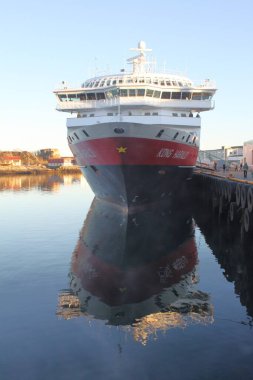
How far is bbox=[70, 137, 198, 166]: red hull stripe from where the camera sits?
2681 cm

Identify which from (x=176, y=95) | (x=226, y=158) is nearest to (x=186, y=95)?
(x=176, y=95)

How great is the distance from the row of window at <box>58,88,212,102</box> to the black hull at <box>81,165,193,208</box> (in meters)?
10.1

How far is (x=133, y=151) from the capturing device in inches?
1062

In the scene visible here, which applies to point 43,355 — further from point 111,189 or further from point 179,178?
point 179,178

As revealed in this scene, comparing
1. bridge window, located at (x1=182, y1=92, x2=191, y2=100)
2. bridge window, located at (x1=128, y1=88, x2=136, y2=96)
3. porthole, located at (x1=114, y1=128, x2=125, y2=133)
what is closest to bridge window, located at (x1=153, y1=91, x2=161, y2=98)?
bridge window, located at (x1=128, y1=88, x2=136, y2=96)

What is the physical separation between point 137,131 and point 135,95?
43.4 feet

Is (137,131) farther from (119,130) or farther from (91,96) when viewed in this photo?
(91,96)

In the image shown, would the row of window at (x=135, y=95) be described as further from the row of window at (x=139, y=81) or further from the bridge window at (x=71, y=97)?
the row of window at (x=139, y=81)

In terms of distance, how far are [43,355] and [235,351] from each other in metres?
5.22

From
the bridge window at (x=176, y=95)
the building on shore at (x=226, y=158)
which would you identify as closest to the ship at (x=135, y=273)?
the bridge window at (x=176, y=95)

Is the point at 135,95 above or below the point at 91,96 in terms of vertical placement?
below

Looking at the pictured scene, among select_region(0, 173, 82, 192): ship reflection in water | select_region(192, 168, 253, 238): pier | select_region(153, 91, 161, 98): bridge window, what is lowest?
select_region(0, 173, 82, 192): ship reflection in water

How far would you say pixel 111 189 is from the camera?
3052 cm

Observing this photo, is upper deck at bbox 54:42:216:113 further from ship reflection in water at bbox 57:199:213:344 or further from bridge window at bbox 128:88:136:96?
ship reflection in water at bbox 57:199:213:344
